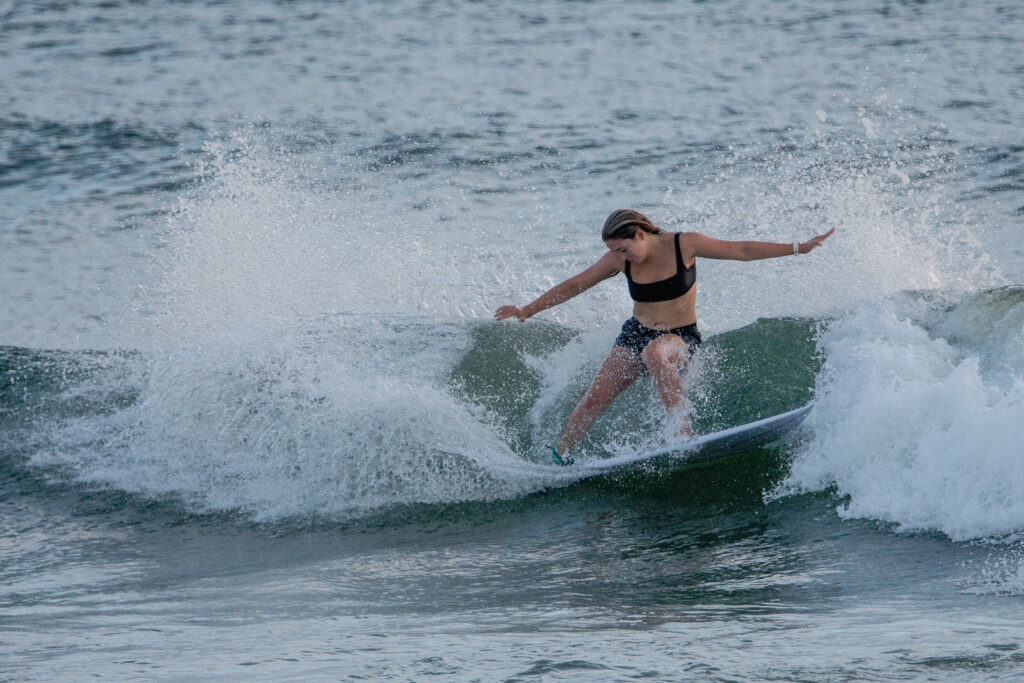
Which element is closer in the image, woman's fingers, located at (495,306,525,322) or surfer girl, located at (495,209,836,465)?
surfer girl, located at (495,209,836,465)

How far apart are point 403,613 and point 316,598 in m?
0.56

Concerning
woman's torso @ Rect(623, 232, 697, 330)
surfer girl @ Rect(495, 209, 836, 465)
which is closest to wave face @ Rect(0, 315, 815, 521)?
surfer girl @ Rect(495, 209, 836, 465)

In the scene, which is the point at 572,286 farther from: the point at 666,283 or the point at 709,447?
the point at 709,447

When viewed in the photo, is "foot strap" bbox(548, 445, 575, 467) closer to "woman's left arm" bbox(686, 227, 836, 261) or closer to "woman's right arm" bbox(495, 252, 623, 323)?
"woman's right arm" bbox(495, 252, 623, 323)

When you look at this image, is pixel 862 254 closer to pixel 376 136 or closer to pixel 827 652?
pixel 827 652

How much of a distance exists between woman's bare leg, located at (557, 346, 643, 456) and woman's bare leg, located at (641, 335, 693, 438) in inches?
5.6

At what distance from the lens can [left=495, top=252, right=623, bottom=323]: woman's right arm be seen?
6617mm

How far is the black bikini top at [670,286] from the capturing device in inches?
258

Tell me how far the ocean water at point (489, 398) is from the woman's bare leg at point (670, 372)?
39 cm

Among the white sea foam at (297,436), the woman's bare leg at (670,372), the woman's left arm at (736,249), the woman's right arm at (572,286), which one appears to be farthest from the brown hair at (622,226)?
the white sea foam at (297,436)

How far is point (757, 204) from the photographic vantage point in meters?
13.7

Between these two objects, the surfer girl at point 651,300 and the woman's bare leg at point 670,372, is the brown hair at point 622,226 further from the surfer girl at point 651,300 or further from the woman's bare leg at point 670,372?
the woman's bare leg at point 670,372

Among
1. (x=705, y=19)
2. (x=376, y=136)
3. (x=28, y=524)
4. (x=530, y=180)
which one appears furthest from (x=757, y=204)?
(x=705, y=19)

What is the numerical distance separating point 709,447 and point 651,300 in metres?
0.96
